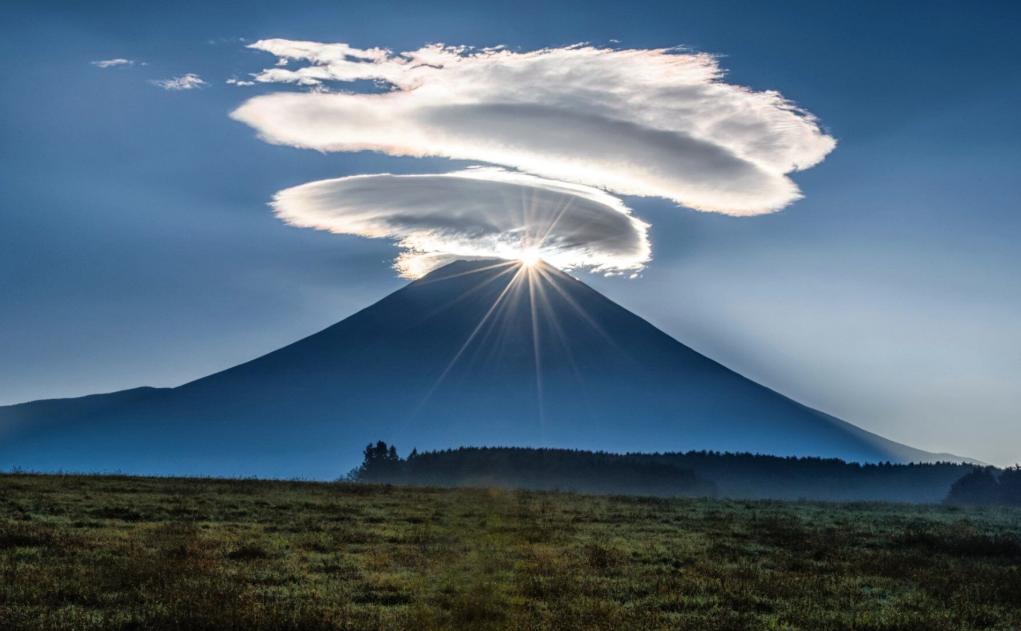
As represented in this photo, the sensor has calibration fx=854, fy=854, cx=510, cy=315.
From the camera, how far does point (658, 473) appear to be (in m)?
116

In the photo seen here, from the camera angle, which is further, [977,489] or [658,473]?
[658,473]

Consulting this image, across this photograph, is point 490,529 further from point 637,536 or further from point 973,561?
point 973,561

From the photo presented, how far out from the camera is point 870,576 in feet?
65.3

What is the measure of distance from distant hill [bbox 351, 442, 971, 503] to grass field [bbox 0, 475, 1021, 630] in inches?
2382

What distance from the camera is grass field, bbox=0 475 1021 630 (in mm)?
13500

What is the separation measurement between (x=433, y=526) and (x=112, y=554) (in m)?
10.5

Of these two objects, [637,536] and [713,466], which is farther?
[713,466]

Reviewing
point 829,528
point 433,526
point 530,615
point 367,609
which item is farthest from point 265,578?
point 829,528

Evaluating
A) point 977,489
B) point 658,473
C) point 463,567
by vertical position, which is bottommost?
point 977,489

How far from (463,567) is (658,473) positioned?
3978 inches

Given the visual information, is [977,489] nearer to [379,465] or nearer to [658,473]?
[658,473]

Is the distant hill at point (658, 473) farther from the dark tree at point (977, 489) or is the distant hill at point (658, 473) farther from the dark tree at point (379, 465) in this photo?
the dark tree at point (977, 489)

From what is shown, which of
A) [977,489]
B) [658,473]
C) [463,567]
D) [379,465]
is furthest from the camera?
[379,465]

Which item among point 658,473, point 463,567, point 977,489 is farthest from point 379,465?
point 463,567
